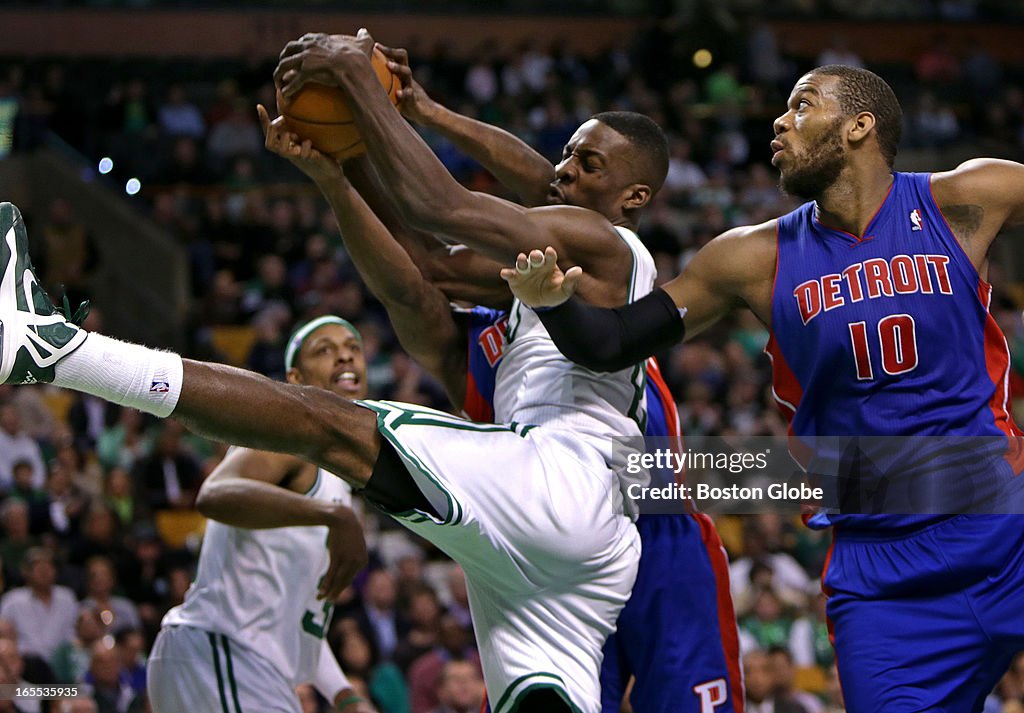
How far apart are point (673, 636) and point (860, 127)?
178 centimetres

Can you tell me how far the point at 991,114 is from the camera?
17.3m

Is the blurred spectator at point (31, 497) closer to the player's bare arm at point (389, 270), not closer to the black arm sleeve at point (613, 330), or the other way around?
the player's bare arm at point (389, 270)

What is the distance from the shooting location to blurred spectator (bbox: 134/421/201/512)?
10180 mm

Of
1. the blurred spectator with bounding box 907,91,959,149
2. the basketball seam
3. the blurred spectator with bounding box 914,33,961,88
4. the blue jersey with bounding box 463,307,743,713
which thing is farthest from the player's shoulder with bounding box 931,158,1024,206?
the blurred spectator with bounding box 914,33,961,88

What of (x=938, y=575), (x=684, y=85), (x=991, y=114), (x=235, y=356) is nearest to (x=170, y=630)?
(x=938, y=575)

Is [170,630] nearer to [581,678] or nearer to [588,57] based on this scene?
[581,678]

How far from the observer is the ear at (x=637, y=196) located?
4.83 m

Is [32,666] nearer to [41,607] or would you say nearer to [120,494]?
[41,607]

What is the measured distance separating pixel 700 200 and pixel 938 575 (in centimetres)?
1159

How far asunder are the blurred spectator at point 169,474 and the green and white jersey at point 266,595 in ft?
15.6

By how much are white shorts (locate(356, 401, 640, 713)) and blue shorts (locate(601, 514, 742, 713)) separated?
271mm

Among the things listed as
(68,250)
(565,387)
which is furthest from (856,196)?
(68,250)

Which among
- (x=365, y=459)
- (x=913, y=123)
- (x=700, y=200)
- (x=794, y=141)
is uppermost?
(x=913, y=123)

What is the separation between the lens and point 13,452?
9953 mm
